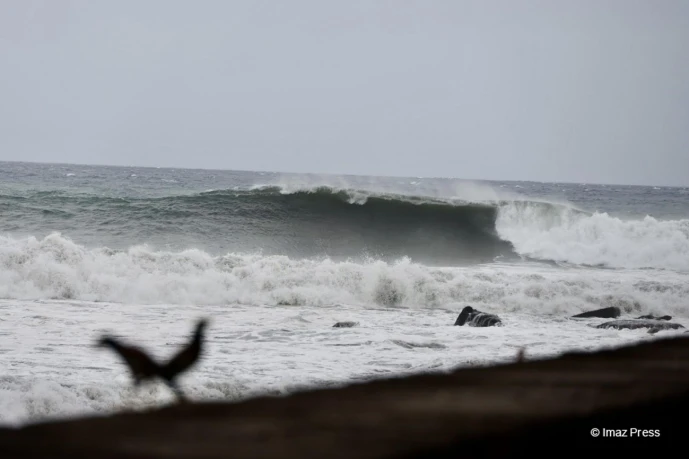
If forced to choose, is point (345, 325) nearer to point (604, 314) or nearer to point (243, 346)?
point (243, 346)

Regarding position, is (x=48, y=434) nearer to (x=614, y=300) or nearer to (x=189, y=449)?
(x=189, y=449)

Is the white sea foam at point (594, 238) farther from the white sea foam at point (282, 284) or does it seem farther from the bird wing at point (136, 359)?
the bird wing at point (136, 359)

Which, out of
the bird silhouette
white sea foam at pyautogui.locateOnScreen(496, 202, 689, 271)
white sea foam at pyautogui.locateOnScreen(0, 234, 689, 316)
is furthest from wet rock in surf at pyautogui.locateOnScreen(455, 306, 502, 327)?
white sea foam at pyautogui.locateOnScreen(496, 202, 689, 271)

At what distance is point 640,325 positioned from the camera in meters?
12.8

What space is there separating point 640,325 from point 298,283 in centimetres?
732

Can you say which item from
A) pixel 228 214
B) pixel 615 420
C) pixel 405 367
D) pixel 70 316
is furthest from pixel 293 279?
pixel 615 420

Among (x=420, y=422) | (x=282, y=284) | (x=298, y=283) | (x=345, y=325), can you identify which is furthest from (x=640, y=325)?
(x=420, y=422)

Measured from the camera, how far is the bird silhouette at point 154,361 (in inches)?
65.7

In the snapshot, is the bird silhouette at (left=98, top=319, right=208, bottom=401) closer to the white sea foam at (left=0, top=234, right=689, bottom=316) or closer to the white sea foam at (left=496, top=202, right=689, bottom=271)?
the white sea foam at (left=0, top=234, right=689, bottom=316)

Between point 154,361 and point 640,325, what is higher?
point 154,361

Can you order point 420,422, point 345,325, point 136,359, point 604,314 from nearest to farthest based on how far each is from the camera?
point 420,422
point 136,359
point 345,325
point 604,314

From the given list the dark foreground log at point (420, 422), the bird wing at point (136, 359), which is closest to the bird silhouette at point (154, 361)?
the bird wing at point (136, 359)

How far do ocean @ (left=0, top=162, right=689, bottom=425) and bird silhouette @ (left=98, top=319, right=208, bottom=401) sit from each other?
0.86 feet

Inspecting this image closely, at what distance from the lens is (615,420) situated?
3.71ft
